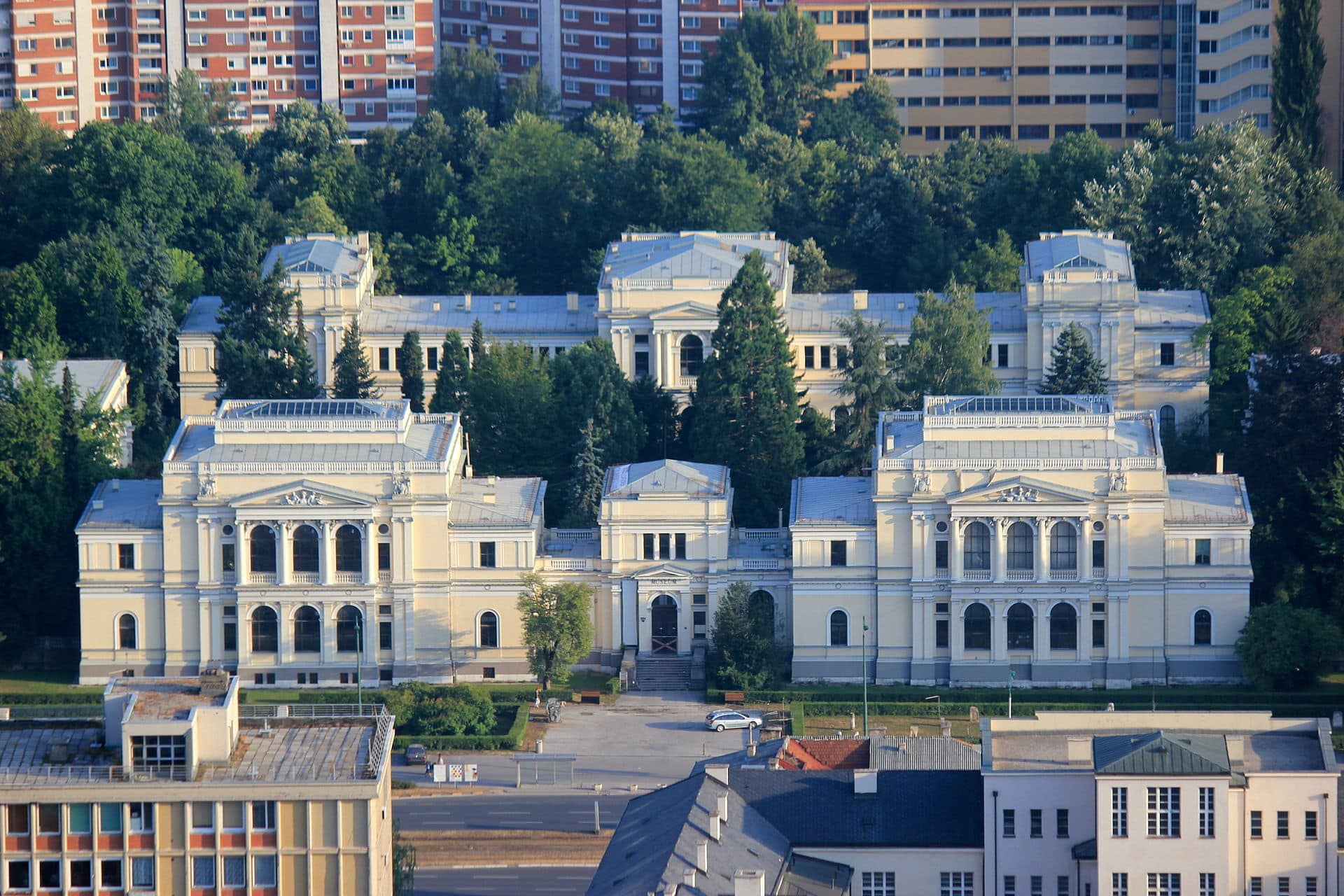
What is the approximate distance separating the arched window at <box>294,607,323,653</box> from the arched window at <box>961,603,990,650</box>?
1312 inches

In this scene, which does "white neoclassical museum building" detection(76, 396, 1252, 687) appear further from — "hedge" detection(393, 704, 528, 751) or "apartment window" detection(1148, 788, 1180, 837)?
"apartment window" detection(1148, 788, 1180, 837)

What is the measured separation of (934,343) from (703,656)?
28.4m

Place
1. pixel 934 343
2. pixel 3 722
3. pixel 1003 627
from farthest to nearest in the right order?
pixel 934 343, pixel 1003 627, pixel 3 722

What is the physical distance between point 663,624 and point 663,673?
119 inches

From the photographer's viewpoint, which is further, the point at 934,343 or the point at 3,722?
the point at 934,343

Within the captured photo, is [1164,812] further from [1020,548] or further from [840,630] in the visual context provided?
[840,630]

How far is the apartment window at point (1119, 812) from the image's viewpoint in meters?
134

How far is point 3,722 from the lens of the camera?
129500 millimetres

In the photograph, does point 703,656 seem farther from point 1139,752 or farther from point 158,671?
point 1139,752

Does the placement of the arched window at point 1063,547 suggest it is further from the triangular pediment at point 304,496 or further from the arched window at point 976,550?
the triangular pediment at point 304,496

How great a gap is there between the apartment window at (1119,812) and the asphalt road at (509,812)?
1240 inches

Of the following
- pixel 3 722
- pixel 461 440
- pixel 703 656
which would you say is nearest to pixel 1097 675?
pixel 703 656

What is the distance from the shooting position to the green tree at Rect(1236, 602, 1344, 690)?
6919 inches

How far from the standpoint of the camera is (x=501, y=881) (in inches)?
5999
